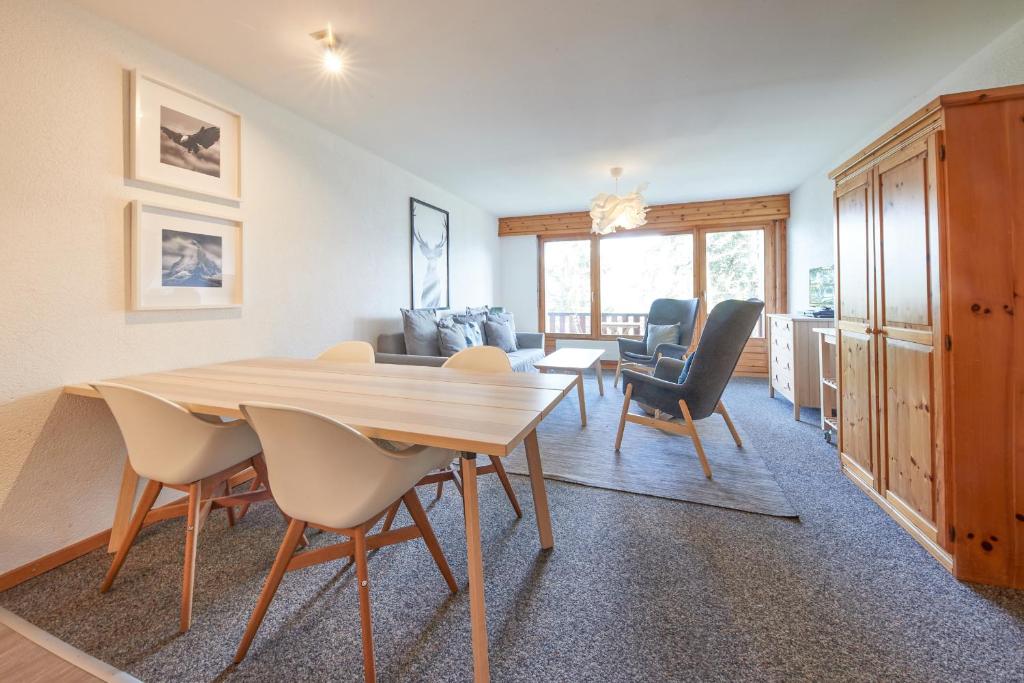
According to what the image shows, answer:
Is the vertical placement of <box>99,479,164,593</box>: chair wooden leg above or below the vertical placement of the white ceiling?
below

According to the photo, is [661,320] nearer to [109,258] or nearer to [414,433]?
[414,433]

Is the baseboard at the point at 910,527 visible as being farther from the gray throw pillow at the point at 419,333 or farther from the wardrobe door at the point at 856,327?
the gray throw pillow at the point at 419,333

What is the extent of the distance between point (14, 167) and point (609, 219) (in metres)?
3.59

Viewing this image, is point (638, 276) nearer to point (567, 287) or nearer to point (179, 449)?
point (567, 287)

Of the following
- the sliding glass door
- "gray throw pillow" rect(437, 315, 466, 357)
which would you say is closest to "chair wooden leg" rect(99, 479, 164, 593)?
"gray throw pillow" rect(437, 315, 466, 357)

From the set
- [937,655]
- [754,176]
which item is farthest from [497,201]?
[937,655]

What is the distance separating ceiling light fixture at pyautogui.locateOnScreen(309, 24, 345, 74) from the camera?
193 centimetres

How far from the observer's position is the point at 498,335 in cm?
453

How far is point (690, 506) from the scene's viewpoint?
204 centimetres

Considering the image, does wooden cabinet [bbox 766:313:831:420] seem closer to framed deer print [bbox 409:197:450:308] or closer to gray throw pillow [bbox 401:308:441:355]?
gray throw pillow [bbox 401:308:441:355]

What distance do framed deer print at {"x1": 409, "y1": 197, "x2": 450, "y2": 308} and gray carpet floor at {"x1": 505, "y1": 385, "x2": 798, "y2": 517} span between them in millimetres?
1904

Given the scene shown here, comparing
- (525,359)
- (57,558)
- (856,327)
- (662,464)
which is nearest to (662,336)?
(525,359)

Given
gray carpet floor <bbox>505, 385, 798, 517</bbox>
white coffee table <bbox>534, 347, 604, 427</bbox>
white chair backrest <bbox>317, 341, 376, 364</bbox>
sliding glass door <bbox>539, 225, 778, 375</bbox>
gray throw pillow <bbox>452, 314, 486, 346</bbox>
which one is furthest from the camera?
sliding glass door <bbox>539, 225, 778, 375</bbox>

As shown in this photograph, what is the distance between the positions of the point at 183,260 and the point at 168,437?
48.6 inches
